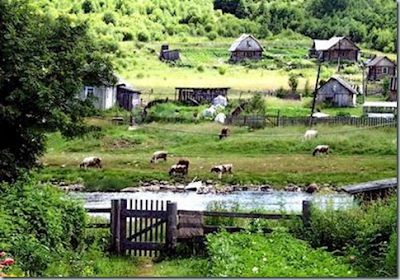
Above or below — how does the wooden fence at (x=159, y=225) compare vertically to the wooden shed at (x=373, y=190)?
below

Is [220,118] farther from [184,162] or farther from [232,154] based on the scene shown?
[184,162]

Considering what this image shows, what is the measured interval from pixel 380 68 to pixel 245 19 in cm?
532

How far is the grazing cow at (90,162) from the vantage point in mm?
19281

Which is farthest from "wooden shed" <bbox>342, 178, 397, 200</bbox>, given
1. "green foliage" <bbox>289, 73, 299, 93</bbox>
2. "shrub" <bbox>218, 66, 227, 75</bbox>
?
"shrub" <bbox>218, 66, 227, 75</bbox>

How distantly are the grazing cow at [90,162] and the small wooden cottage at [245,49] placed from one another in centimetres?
1025

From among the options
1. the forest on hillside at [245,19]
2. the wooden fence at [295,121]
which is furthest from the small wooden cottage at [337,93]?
the wooden fence at [295,121]

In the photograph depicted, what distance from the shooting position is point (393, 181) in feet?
28.0

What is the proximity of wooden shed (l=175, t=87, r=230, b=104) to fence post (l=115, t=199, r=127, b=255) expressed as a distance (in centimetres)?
1711

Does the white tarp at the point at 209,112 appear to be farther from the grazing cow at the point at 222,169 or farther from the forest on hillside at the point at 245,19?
the grazing cow at the point at 222,169

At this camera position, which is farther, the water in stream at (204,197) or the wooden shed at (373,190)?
the water in stream at (204,197)

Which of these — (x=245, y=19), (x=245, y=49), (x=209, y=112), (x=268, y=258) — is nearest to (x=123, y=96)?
(x=209, y=112)

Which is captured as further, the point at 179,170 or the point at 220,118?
the point at 220,118

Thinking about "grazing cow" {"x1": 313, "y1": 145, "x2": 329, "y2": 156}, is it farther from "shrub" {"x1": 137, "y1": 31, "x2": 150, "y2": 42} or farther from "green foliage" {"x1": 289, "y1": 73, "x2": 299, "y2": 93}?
"shrub" {"x1": 137, "y1": 31, "x2": 150, "y2": 42}

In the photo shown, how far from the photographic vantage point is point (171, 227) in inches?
312
